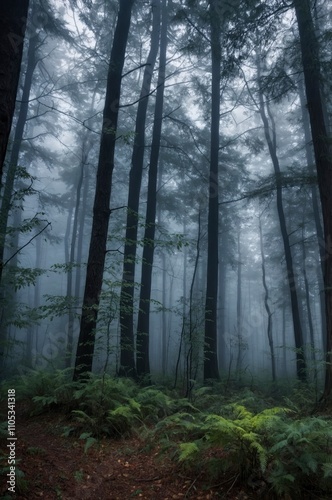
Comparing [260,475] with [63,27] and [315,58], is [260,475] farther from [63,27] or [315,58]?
[63,27]

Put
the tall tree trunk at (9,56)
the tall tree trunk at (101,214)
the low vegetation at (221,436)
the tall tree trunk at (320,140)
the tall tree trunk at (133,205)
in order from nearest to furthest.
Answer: the tall tree trunk at (9,56)
the low vegetation at (221,436)
the tall tree trunk at (320,140)
the tall tree trunk at (101,214)
the tall tree trunk at (133,205)

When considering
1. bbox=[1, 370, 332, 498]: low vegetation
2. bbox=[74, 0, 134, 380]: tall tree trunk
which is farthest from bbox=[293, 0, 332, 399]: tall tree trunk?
bbox=[74, 0, 134, 380]: tall tree trunk

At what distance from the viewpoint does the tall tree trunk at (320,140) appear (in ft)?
23.6

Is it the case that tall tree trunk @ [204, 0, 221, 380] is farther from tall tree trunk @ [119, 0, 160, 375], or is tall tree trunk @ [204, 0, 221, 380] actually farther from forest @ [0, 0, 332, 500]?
tall tree trunk @ [119, 0, 160, 375]

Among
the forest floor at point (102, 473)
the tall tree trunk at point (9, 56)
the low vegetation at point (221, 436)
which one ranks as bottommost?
the forest floor at point (102, 473)

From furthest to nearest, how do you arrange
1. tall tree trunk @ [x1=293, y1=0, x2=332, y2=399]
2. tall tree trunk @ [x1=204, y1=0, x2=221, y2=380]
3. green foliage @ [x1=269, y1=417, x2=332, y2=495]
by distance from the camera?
tall tree trunk @ [x1=204, y1=0, x2=221, y2=380] < tall tree trunk @ [x1=293, y1=0, x2=332, y2=399] < green foliage @ [x1=269, y1=417, x2=332, y2=495]

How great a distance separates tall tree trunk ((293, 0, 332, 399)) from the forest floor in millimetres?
4232

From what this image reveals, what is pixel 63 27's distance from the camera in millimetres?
13125

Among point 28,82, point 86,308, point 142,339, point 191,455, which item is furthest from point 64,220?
point 191,455

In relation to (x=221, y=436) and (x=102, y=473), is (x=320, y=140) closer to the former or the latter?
(x=221, y=436)

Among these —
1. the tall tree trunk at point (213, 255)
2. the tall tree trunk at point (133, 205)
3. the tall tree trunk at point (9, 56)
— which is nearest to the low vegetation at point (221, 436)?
the tall tree trunk at point (133, 205)

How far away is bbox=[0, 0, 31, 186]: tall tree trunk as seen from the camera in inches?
132

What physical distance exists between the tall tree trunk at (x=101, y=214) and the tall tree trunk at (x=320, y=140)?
475 centimetres

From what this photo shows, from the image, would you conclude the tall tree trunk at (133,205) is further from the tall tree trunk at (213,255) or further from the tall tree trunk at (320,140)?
the tall tree trunk at (320,140)
